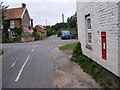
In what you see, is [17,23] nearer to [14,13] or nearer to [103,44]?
[14,13]

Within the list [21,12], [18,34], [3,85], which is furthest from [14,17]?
[3,85]

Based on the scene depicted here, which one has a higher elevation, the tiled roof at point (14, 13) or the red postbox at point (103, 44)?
the tiled roof at point (14, 13)

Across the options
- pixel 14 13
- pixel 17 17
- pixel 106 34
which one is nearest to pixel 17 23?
pixel 17 17

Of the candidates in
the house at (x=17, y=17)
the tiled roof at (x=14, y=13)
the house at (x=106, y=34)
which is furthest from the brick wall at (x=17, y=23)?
the house at (x=106, y=34)

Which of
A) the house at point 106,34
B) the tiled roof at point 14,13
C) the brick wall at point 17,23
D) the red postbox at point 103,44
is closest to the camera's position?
the house at point 106,34

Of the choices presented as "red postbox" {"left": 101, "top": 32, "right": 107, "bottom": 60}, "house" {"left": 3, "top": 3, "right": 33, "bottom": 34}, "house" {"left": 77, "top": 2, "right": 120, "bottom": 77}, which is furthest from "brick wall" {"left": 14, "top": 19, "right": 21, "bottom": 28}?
"red postbox" {"left": 101, "top": 32, "right": 107, "bottom": 60}

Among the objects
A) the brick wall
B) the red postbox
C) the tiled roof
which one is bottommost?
the red postbox

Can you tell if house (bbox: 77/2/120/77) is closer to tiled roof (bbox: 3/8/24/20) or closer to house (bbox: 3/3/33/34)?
house (bbox: 3/3/33/34)

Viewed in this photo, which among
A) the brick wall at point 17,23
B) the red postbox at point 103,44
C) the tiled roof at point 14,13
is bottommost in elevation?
the red postbox at point 103,44

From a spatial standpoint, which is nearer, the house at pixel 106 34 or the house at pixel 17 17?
the house at pixel 106 34

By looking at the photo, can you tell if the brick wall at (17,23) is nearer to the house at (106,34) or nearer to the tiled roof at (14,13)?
the tiled roof at (14,13)

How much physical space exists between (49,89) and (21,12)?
38504mm

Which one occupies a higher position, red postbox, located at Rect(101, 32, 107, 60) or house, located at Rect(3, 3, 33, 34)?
house, located at Rect(3, 3, 33, 34)

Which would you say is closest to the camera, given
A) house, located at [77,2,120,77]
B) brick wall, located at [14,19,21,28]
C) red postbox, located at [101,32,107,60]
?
house, located at [77,2,120,77]
